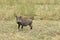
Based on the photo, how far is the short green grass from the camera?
8617 mm

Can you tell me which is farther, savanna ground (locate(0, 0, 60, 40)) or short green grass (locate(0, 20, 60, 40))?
savanna ground (locate(0, 0, 60, 40))

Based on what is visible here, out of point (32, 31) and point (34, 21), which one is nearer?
point (32, 31)

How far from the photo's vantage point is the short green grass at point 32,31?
28.3 feet

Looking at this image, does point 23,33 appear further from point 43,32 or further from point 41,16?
point 41,16

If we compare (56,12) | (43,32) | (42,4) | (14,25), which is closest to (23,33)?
(43,32)

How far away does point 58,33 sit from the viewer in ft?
30.9

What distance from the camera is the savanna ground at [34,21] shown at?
8827 millimetres

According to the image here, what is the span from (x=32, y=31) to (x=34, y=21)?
1.92 m

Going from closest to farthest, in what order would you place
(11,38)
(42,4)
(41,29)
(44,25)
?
(11,38) < (41,29) < (44,25) < (42,4)

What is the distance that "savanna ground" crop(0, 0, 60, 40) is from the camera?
883 cm

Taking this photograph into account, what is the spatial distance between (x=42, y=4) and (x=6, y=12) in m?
3.25

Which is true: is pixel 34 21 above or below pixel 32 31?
below

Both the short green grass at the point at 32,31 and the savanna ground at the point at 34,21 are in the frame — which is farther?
the savanna ground at the point at 34,21

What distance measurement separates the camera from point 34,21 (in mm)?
11375
